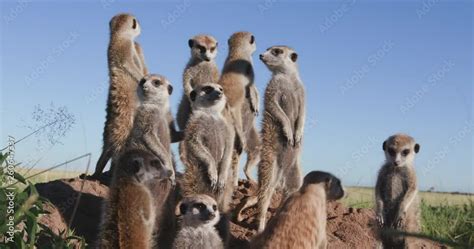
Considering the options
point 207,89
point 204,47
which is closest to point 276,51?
point 204,47

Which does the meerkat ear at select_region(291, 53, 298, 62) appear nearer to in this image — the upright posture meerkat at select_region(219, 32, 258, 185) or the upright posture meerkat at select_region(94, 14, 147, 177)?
the upright posture meerkat at select_region(219, 32, 258, 185)

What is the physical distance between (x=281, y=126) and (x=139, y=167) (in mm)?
2762

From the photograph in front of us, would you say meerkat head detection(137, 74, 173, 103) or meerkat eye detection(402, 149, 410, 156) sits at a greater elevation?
meerkat head detection(137, 74, 173, 103)

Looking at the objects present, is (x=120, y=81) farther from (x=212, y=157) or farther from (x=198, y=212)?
(x=198, y=212)

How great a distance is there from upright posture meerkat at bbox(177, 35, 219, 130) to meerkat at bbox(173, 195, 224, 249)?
8.16 ft

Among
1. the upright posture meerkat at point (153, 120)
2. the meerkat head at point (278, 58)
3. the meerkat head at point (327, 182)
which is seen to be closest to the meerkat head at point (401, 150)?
the meerkat head at point (327, 182)

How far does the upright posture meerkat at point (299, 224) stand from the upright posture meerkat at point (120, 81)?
8.23 ft

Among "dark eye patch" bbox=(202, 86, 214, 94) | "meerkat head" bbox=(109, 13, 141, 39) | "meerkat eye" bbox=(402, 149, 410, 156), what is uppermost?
"meerkat head" bbox=(109, 13, 141, 39)

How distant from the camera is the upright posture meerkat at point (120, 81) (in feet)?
21.8

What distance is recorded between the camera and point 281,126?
6.42m

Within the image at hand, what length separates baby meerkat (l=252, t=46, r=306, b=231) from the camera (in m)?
6.23

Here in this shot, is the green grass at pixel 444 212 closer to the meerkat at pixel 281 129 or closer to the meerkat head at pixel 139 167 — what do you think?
the meerkat at pixel 281 129

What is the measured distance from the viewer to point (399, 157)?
5820 millimetres

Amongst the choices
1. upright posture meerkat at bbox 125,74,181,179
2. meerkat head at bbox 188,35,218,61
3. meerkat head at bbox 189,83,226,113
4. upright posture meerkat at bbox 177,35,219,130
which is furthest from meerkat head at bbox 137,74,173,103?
meerkat head at bbox 188,35,218,61
